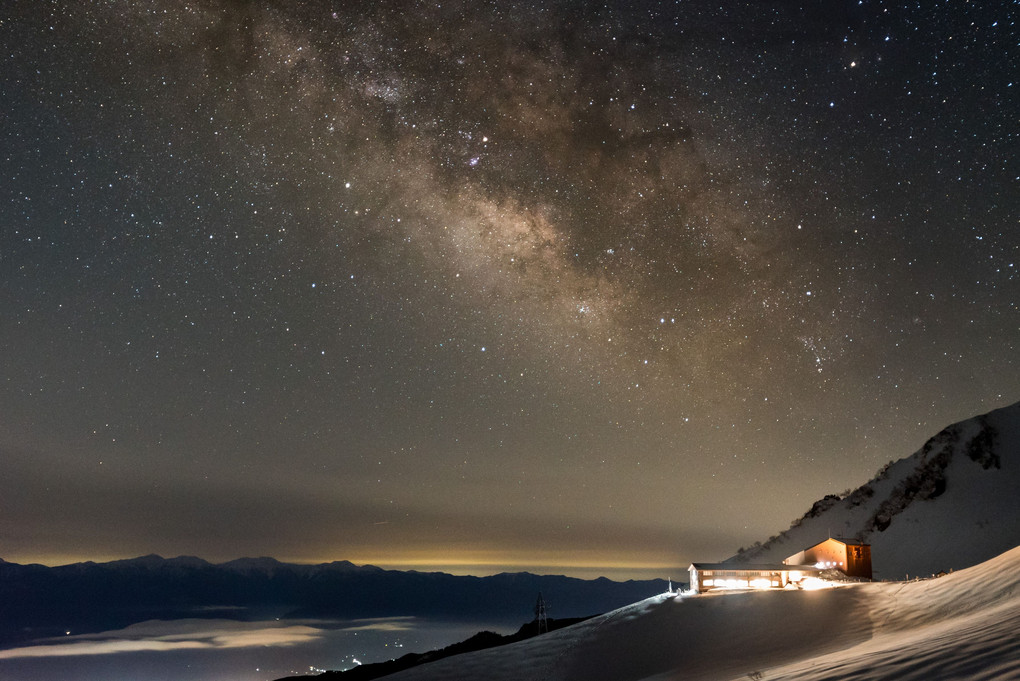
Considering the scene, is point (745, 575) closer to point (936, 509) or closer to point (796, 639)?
point (796, 639)

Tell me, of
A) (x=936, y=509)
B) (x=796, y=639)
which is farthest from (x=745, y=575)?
(x=936, y=509)

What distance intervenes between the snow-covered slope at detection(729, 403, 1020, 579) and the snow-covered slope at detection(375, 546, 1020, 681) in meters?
41.7

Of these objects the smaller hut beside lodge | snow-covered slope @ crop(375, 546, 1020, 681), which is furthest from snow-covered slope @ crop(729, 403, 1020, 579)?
snow-covered slope @ crop(375, 546, 1020, 681)

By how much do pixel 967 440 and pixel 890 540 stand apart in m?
23.4

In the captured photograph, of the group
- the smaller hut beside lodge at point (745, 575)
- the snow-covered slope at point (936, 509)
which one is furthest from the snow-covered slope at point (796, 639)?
the snow-covered slope at point (936, 509)

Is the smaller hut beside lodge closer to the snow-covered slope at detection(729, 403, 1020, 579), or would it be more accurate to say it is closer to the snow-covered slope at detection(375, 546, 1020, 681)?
the snow-covered slope at detection(375, 546, 1020, 681)

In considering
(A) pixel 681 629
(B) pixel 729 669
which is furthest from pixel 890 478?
(B) pixel 729 669

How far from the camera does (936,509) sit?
258 ft

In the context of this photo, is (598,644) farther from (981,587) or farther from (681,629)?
(981,587)

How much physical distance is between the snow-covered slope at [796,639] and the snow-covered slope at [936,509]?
4169cm

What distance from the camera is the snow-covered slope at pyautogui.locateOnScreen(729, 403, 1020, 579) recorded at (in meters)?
69.5

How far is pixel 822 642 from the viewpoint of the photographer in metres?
23.7

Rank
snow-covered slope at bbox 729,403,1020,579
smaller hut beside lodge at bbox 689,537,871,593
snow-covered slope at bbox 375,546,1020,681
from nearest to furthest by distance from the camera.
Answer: snow-covered slope at bbox 375,546,1020,681
smaller hut beside lodge at bbox 689,537,871,593
snow-covered slope at bbox 729,403,1020,579

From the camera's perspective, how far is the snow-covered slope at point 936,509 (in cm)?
6950
